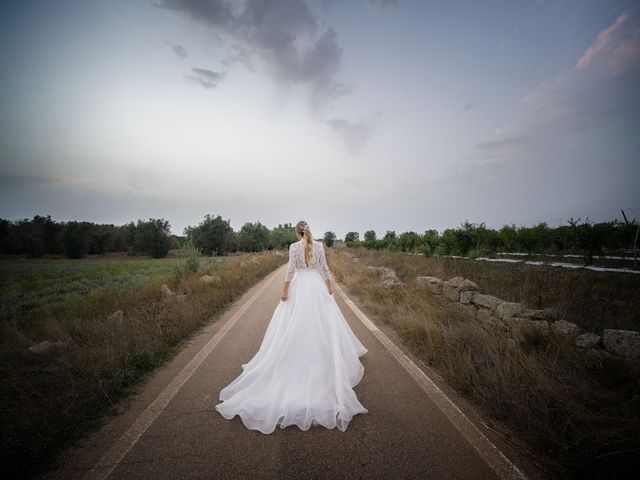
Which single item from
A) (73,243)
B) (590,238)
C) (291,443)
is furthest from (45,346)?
(73,243)

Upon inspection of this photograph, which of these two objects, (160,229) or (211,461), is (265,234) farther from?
(211,461)

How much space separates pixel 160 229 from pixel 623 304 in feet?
238

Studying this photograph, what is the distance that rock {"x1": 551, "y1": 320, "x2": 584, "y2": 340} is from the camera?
363cm

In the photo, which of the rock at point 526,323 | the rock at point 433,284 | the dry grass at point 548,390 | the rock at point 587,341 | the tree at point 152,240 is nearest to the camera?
the dry grass at point 548,390

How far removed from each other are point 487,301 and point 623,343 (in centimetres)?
210

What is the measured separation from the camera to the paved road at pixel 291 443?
205 centimetres

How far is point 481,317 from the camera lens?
4.84 meters

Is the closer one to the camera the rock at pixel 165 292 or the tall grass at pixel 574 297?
the tall grass at pixel 574 297

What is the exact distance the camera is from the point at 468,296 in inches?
221

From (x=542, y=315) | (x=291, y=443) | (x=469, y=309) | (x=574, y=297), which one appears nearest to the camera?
(x=291, y=443)

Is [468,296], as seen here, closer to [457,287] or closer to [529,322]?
[457,287]

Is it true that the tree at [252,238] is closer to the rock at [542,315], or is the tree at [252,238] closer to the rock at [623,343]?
the rock at [542,315]

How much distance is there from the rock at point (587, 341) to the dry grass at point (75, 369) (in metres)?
6.00

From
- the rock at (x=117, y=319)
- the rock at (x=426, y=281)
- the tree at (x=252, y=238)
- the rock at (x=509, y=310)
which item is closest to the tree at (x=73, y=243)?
the tree at (x=252, y=238)
